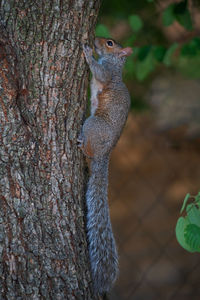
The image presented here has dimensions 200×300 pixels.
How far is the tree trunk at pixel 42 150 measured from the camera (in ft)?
5.21

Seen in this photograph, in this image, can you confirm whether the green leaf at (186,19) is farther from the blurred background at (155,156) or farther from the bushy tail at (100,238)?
the bushy tail at (100,238)

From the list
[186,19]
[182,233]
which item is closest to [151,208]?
[186,19]

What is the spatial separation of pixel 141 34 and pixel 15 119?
1.68 meters

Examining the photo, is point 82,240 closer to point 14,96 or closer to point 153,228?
point 14,96

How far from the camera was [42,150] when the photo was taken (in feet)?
5.48

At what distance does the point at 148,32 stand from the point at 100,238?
170 centimetres

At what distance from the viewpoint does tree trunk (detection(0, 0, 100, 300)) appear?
5.21ft

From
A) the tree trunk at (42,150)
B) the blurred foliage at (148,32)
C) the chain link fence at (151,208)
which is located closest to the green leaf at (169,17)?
the blurred foliage at (148,32)

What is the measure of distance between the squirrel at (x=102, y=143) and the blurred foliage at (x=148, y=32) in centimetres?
14

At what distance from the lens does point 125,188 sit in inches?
169

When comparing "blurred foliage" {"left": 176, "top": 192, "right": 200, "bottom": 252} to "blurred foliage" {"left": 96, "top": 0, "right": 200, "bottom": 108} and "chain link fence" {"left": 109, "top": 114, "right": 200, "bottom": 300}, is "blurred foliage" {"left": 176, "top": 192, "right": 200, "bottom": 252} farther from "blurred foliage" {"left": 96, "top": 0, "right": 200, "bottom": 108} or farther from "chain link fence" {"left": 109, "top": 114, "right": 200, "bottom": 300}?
"chain link fence" {"left": 109, "top": 114, "right": 200, "bottom": 300}

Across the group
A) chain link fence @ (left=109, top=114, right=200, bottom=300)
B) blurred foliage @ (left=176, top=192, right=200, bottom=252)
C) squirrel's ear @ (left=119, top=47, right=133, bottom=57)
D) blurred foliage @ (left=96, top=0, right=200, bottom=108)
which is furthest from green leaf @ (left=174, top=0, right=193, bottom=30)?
chain link fence @ (left=109, top=114, right=200, bottom=300)

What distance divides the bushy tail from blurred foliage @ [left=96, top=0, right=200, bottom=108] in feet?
2.74

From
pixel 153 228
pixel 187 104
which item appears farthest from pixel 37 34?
pixel 187 104
